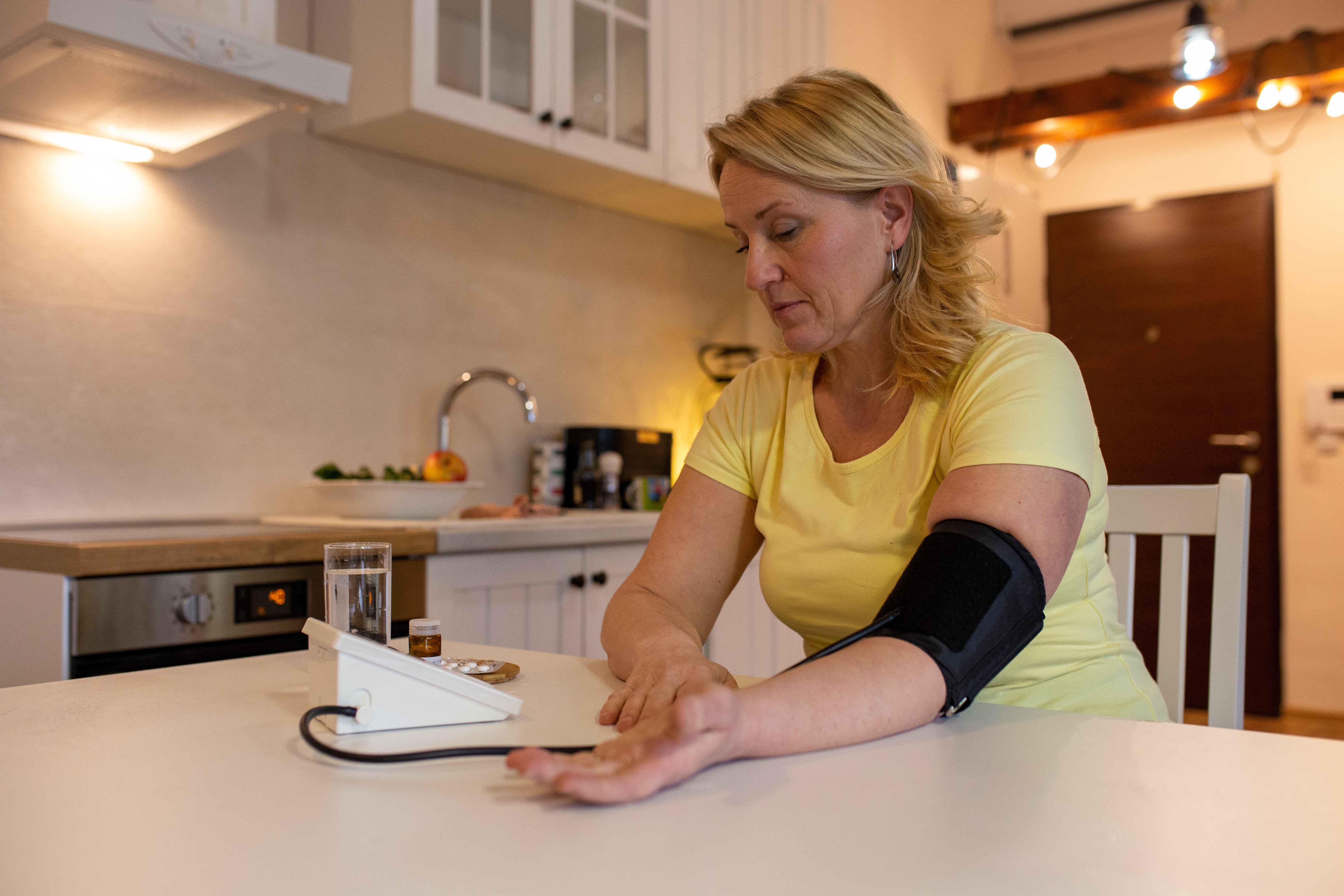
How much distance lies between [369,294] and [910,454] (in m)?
1.70

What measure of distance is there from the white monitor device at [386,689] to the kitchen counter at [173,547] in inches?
34.8

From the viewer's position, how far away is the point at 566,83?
7.95ft

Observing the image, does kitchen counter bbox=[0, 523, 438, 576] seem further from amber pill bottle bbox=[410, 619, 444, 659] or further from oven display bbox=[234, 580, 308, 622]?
amber pill bottle bbox=[410, 619, 444, 659]

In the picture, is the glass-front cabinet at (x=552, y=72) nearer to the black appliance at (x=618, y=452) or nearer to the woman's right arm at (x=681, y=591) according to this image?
the black appliance at (x=618, y=452)

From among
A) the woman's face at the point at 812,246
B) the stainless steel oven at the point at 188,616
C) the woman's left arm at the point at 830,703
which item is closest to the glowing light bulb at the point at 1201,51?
the woman's face at the point at 812,246

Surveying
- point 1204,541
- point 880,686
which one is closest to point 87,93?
point 880,686

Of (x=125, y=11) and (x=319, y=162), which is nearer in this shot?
(x=125, y=11)

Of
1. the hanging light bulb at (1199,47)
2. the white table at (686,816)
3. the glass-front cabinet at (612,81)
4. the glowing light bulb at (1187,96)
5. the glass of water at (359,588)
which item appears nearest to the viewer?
the white table at (686,816)

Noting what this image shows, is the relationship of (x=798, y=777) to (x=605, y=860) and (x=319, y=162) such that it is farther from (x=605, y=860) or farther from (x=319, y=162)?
(x=319, y=162)

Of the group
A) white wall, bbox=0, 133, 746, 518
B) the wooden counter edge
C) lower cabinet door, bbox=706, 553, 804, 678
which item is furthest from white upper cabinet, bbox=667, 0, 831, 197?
the wooden counter edge

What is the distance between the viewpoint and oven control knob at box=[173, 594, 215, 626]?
1.58m

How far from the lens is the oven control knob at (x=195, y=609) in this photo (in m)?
1.58

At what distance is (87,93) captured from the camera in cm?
179

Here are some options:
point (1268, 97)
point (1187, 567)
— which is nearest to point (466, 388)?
point (1187, 567)
